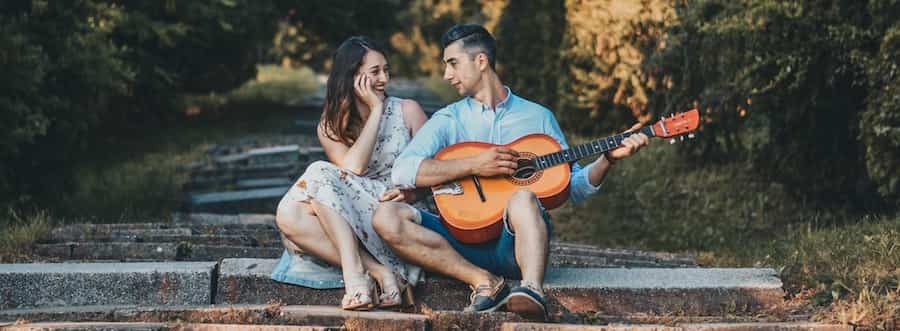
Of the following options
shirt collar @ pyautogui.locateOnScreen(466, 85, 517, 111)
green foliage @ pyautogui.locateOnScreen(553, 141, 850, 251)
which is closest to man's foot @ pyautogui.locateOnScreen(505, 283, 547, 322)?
shirt collar @ pyautogui.locateOnScreen(466, 85, 517, 111)

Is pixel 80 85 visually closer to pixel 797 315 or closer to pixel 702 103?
pixel 702 103

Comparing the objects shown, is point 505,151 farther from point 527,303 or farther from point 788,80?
point 788,80

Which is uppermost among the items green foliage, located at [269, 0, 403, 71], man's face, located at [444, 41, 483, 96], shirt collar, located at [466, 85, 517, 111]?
man's face, located at [444, 41, 483, 96]

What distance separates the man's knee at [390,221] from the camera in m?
5.11

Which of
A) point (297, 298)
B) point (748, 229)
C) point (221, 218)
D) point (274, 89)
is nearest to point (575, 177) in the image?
point (297, 298)

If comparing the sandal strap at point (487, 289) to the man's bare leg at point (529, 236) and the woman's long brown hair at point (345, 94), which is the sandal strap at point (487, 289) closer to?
the man's bare leg at point (529, 236)

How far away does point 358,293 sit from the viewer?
4977 millimetres

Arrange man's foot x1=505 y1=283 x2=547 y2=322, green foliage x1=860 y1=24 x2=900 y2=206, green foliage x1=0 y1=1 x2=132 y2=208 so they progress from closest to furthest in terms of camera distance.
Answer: man's foot x1=505 y1=283 x2=547 y2=322
green foliage x1=860 y1=24 x2=900 y2=206
green foliage x1=0 y1=1 x2=132 y2=208

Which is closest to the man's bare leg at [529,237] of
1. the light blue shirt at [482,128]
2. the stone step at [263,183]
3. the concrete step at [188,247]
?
the light blue shirt at [482,128]

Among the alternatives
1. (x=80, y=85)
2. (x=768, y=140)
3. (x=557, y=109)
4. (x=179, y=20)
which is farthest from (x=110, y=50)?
(x=557, y=109)

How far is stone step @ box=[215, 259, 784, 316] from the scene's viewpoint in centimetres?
510

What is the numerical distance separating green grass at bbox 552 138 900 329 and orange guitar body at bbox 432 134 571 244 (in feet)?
3.80

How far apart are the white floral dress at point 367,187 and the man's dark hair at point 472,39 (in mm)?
438

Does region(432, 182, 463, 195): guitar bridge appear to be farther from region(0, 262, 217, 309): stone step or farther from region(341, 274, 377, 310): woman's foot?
region(0, 262, 217, 309): stone step
